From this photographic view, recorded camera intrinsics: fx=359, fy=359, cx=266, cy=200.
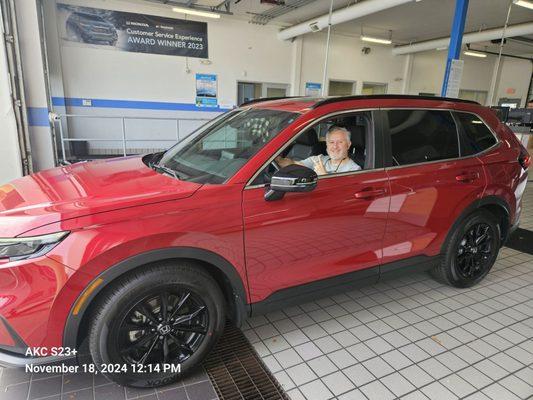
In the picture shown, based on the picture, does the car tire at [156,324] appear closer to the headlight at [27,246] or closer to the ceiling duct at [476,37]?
the headlight at [27,246]

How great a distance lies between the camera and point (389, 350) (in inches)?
96.7

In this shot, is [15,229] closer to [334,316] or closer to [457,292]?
[334,316]

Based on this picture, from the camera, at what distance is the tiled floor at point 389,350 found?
6.75 feet

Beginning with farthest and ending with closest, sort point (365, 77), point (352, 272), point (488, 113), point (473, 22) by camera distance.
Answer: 1. point (365, 77)
2. point (473, 22)
3. point (488, 113)
4. point (352, 272)

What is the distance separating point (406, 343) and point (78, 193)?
2339 mm

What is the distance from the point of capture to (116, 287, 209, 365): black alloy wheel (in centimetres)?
190

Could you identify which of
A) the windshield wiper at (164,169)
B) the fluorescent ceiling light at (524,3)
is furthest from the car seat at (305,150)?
the fluorescent ceiling light at (524,3)

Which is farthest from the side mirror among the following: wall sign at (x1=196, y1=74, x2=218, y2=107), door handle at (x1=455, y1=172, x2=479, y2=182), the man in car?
wall sign at (x1=196, y1=74, x2=218, y2=107)

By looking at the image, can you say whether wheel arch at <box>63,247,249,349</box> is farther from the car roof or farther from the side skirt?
the car roof

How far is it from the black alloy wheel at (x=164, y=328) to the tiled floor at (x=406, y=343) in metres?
0.58

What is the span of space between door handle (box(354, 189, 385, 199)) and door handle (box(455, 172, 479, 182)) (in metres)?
0.80

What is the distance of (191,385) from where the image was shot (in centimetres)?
209

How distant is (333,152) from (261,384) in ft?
5.39

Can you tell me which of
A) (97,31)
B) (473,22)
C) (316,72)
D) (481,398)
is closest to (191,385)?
(481,398)
